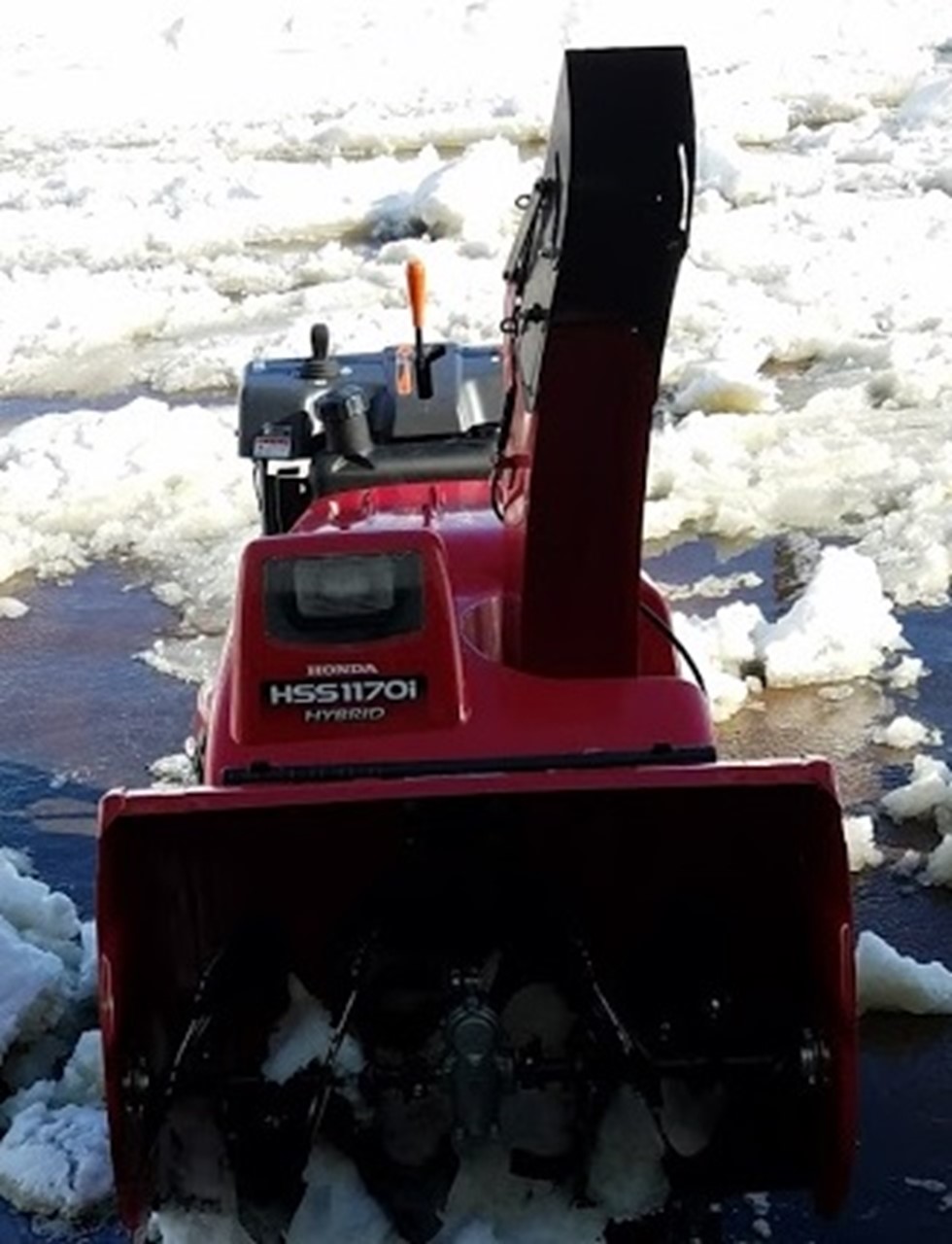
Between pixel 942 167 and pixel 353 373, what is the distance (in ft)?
33.1

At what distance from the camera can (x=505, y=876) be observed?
11.1 feet

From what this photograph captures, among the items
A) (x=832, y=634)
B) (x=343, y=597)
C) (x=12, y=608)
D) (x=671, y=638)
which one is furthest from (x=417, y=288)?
(x=12, y=608)

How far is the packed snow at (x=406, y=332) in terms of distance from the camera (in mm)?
4785

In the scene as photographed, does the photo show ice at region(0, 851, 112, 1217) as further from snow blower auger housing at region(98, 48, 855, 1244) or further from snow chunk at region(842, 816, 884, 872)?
snow chunk at region(842, 816, 884, 872)

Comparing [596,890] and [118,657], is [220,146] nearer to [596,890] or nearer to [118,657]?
[118,657]

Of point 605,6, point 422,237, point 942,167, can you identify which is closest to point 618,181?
point 422,237

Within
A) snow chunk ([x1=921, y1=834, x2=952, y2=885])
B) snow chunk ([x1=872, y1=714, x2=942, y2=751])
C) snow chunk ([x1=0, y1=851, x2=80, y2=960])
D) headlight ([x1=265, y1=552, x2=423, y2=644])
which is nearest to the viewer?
headlight ([x1=265, y1=552, x2=423, y2=644])

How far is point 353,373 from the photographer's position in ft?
16.9

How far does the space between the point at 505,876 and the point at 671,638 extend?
57 cm

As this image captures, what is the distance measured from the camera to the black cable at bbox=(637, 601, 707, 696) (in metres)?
3.62

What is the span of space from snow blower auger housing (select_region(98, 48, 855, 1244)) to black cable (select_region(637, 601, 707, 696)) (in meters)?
0.02

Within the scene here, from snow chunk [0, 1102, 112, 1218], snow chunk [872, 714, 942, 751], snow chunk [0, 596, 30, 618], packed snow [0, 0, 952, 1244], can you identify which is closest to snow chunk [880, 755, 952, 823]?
packed snow [0, 0, 952, 1244]

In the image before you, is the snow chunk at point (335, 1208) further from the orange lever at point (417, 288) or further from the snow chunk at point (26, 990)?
the orange lever at point (417, 288)

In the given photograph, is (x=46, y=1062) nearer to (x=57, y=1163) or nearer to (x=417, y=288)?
(x=57, y=1163)
